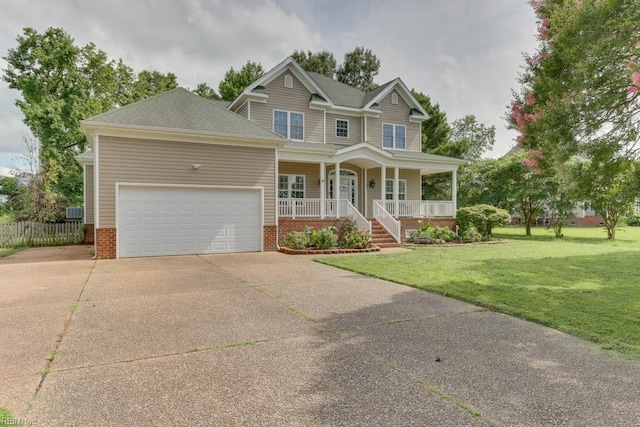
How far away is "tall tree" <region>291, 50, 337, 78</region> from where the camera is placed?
34438 mm

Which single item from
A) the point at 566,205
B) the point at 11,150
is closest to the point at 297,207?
the point at 566,205

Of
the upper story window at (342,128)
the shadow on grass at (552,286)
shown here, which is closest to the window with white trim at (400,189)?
the upper story window at (342,128)

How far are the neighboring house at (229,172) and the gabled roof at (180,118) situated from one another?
0.12 ft

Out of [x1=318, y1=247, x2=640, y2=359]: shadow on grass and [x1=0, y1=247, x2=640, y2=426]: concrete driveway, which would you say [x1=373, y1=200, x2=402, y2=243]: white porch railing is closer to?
[x1=318, y1=247, x2=640, y2=359]: shadow on grass

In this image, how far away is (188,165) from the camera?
41.8 ft

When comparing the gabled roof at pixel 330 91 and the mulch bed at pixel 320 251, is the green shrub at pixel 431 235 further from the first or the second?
the gabled roof at pixel 330 91

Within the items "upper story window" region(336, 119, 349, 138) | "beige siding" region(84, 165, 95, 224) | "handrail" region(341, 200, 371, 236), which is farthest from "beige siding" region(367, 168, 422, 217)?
"beige siding" region(84, 165, 95, 224)

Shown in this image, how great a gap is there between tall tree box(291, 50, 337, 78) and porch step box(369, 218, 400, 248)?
74.9 ft

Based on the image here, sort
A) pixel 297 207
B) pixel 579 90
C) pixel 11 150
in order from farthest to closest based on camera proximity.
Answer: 1. pixel 11 150
2. pixel 297 207
3. pixel 579 90

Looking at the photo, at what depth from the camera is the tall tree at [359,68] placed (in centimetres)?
3609

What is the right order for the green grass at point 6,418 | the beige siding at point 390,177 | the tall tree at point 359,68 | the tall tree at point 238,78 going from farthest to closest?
the tall tree at point 359,68
the tall tree at point 238,78
the beige siding at point 390,177
the green grass at point 6,418

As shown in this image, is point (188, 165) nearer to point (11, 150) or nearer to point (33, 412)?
point (33, 412)

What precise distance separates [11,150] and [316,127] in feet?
61.5

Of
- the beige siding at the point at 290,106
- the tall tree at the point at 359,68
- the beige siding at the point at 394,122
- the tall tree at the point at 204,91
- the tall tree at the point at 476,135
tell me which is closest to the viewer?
the beige siding at the point at 290,106
